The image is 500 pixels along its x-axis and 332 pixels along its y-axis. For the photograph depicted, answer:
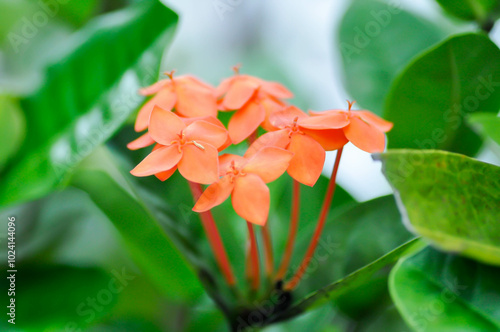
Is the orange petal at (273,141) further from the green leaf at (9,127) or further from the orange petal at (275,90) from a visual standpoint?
the green leaf at (9,127)

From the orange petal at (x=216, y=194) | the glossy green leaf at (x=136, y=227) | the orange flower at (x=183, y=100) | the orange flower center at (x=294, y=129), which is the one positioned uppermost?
the orange flower center at (x=294, y=129)

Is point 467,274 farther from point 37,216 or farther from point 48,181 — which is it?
point 37,216

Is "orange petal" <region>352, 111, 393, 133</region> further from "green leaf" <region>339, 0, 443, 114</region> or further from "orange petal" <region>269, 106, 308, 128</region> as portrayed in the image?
"green leaf" <region>339, 0, 443, 114</region>

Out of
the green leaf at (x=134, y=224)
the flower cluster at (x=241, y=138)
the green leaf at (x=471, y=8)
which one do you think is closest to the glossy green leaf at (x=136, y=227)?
the green leaf at (x=134, y=224)

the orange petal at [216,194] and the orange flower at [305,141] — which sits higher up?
the orange flower at [305,141]

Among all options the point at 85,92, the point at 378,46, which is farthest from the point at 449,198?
the point at 85,92

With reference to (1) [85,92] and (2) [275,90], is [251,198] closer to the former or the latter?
(2) [275,90]
